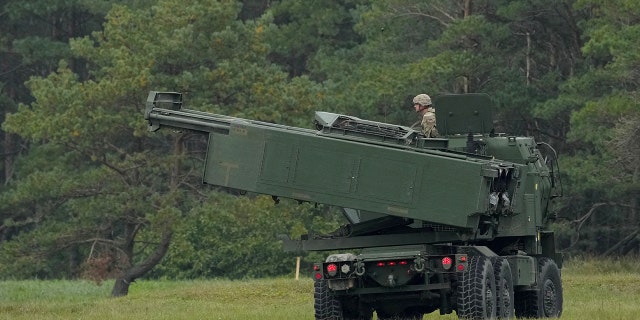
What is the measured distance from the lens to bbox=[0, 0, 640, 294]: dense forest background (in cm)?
3944

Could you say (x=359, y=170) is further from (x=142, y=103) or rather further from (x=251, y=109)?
(x=142, y=103)

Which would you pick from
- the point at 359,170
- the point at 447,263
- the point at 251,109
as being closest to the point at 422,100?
the point at 359,170

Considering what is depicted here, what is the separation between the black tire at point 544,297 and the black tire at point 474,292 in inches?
101

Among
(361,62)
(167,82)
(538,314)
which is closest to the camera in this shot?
(538,314)

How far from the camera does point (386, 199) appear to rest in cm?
Result: 1772

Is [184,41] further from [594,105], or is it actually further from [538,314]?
[538,314]

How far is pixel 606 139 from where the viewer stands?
131 ft

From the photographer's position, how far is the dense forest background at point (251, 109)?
129ft

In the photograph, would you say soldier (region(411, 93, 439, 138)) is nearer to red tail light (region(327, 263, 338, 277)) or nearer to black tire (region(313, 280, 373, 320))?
black tire (region(313, 280, 373, 320))

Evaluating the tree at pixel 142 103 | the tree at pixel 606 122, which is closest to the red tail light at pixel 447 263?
the tree at pixel 606 122

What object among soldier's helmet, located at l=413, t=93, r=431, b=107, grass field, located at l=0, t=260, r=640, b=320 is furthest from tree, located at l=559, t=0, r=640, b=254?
soldier's helmet, located at l=413, t=93, r=431, b=107

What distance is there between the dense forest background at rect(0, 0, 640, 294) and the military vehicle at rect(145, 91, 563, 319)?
51.4 feet

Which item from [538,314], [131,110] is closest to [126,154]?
[131,110]

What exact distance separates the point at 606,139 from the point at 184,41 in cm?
1099
